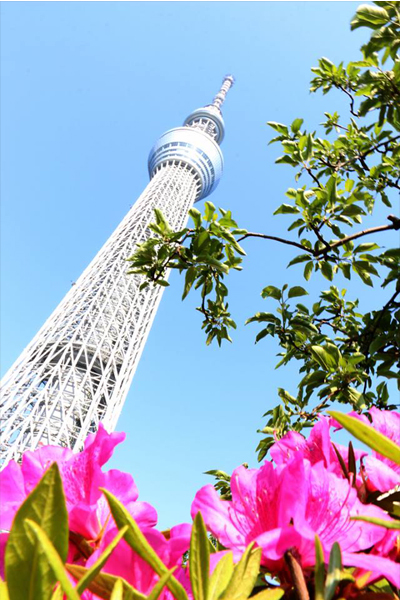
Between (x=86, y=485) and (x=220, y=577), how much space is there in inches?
7.7

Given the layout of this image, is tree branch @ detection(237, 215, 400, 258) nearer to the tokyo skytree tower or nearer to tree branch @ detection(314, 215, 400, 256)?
tree branch @ detection(314, 215, 400, 256)

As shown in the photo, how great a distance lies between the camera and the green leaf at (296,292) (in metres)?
1.95

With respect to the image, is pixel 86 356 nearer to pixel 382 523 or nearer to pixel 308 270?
pixel 308 270

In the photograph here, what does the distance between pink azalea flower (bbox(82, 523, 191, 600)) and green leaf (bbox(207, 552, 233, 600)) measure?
0.04 m

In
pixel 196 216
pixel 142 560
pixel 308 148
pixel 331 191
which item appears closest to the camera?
pixel 142 560

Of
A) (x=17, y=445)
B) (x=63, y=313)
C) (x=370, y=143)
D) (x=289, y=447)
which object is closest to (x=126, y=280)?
(x=63, y=313)

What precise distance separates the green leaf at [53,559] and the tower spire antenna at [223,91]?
171 ft

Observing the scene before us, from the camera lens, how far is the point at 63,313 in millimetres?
23859

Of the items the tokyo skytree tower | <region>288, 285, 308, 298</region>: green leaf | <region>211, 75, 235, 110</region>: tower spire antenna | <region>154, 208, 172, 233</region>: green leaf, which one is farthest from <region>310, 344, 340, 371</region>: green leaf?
<region>211, 75, 235, 110</region>: tower spire antenna

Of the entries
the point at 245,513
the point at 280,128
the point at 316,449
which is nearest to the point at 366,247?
the point at 280,128

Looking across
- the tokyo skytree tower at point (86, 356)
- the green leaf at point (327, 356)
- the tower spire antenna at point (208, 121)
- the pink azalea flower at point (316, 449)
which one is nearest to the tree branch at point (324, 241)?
the green leaf at point (327, 356)

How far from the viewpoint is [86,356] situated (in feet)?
75.5

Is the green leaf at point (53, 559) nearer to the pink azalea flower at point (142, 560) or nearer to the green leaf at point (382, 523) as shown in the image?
the pink azalea flower at point (142, 560)

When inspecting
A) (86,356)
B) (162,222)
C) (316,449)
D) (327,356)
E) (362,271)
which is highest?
(86,356)
